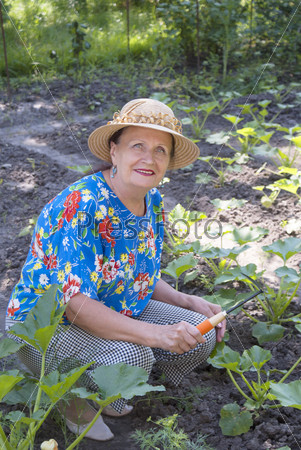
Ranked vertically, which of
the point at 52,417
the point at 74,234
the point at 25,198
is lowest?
the point at 25,198

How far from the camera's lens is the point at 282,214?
3727 millimetres

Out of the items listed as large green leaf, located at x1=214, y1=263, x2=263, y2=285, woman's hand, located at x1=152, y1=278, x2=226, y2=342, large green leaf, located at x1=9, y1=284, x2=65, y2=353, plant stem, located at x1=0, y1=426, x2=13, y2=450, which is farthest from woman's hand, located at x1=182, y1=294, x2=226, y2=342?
plant stem, located at x1=0, y1=426, x2=13, y2=450

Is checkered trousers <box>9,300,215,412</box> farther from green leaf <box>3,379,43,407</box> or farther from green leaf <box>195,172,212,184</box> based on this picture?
green leaf <box>195,172,212,184</box>

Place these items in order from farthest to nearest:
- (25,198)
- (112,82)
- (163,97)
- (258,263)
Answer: (112,82), (163,97), (25,198), (258,263)

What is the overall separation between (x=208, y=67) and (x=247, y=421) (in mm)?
5368

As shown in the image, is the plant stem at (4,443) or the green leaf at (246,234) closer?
the plant stem at (4,443)

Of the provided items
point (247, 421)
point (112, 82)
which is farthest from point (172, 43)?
point (247, 421)

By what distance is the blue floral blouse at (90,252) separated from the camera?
2.01 meters

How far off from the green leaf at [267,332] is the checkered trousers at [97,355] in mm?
303

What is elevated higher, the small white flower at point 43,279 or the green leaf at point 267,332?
the small white flower at point 43,279

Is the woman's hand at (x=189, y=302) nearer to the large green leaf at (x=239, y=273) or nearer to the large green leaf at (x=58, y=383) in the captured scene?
the large green leaf at (x=239, y=273)

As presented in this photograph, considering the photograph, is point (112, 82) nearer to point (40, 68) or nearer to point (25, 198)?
point (40, 68)

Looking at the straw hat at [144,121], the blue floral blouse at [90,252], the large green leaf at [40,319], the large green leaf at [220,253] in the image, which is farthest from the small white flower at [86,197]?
the large green leaf at [220,253]

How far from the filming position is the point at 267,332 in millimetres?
2523
